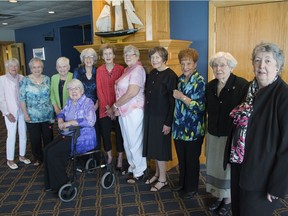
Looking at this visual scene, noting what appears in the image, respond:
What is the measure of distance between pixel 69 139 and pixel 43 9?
4887 millimetres

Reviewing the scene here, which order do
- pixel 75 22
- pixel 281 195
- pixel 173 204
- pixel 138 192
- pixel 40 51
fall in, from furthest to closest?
pixel 40 51
pixel 75 22
pixel 138 192
pixel 173 204
pixel 281 195

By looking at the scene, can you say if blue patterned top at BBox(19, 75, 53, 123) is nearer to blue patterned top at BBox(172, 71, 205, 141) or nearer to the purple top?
the purple top

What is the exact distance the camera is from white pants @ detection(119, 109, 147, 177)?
9.16 ft

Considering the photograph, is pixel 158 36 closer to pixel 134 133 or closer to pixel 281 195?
pixel 134 133

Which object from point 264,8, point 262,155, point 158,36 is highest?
point 264,8

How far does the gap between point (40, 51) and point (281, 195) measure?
358 inches

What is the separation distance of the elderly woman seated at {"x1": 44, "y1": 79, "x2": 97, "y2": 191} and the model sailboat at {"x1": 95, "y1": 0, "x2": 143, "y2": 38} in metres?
1.00

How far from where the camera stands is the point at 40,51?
906 cm

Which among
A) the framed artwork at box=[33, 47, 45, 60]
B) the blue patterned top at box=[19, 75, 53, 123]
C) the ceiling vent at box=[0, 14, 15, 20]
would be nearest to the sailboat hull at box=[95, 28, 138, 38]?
the blue patterned top at box=[19, 75, 53, 123]

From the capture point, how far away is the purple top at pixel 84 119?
2.68 meters

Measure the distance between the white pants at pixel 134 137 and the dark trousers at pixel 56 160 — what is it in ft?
1.92

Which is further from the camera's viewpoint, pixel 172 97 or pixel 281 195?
pixel 172 97

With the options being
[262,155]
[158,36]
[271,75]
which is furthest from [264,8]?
[262,155]

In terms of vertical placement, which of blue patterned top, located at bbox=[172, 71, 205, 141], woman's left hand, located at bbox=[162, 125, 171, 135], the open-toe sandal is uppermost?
blue patterned top, located at bbox=[172, 71, 205, 141]
